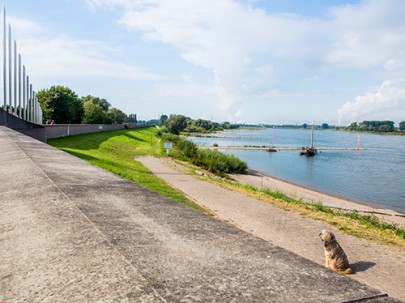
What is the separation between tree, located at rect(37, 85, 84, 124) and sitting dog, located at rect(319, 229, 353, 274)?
165 feet

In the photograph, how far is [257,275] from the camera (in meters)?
1.84

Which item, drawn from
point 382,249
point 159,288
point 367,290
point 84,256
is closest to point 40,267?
point 84,256

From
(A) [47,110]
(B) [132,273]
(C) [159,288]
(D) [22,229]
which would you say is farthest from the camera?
(A) [47,110]

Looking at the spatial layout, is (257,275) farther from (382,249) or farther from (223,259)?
(382,249)

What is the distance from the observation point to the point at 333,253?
6359 mm

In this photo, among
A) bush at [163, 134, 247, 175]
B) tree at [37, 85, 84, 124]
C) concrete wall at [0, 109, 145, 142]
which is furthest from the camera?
tree at [37, 85, 84, 124]

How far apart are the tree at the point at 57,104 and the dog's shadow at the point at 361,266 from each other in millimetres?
49936

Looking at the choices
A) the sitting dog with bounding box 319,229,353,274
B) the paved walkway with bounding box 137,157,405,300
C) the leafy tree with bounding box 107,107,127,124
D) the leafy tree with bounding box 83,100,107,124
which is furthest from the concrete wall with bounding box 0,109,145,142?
the leafy tree with bounding box 107,107,127,124

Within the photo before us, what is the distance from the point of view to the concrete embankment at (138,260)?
1604 millimetres

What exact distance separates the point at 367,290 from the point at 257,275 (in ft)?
1.84

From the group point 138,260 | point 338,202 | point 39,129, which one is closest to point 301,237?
point 138,260

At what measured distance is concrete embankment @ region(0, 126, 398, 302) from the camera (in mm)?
1604

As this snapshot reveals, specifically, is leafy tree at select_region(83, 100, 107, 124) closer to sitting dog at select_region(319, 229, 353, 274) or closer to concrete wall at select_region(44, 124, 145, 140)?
concrete wall at select_region(44, 124, 145, 140)

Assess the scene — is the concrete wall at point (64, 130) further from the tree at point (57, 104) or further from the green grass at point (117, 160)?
the tree at point (57, 104)
